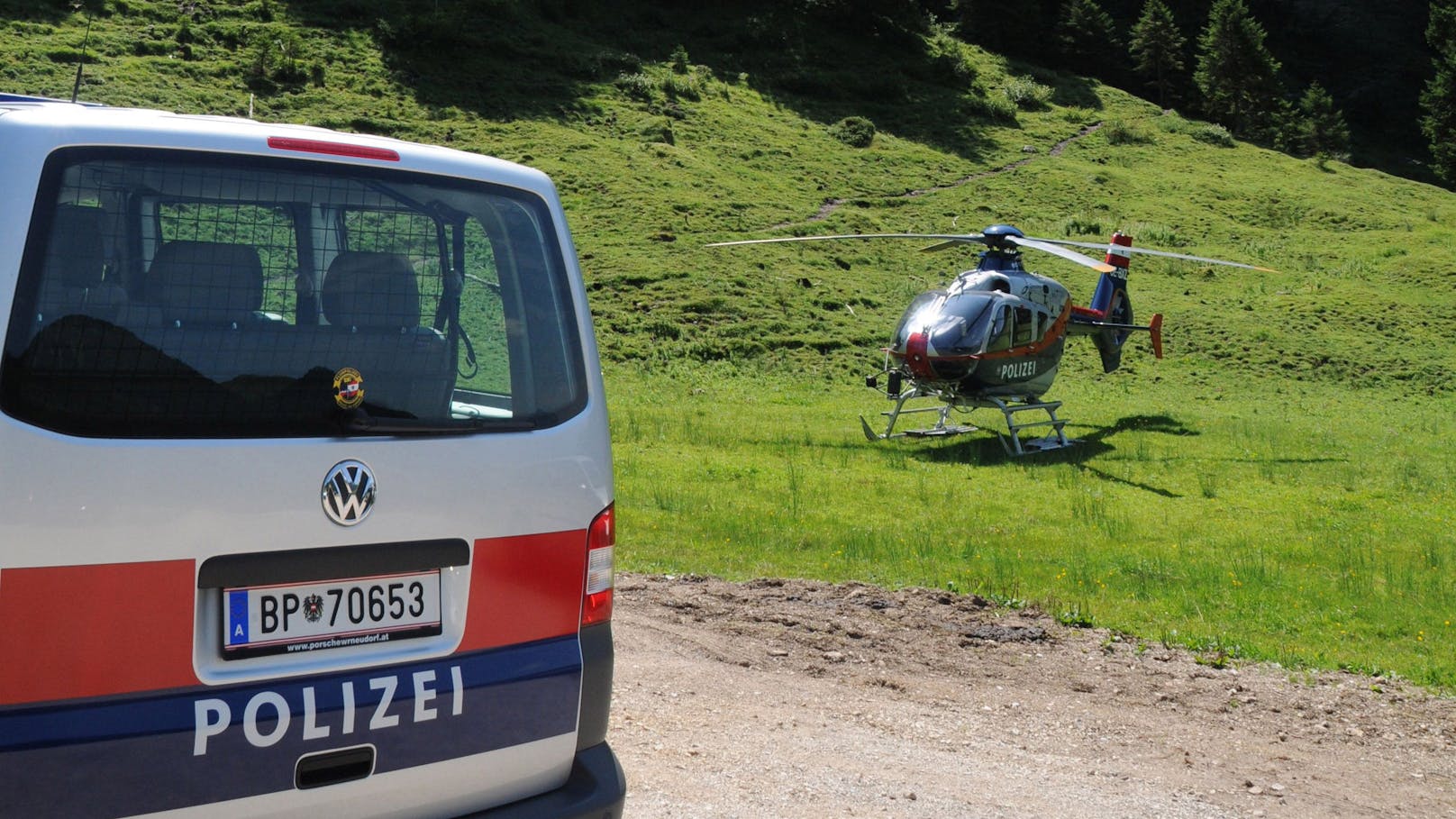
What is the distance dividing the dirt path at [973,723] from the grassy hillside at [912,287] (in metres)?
0.93

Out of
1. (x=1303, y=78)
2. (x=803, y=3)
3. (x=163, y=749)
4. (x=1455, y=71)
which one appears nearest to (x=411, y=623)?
(x=163, y=749)

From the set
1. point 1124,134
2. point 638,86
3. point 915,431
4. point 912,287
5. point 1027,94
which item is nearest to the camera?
point 915,431

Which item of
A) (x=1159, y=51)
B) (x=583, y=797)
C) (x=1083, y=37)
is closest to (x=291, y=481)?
(x=583, y=797)

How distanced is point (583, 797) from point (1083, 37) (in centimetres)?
8388

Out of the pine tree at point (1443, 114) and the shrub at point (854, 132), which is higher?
the pine tree at point (1443, 114)

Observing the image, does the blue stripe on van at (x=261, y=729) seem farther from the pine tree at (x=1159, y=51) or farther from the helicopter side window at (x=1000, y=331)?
the pine tree at (x=1159, y=51)

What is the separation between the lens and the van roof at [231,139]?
2861 millimetres

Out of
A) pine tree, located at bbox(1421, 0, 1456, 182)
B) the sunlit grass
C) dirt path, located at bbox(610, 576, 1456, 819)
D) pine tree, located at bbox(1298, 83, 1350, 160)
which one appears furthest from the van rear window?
pine tree, located at bbox(1421, 0, 1456, 182)

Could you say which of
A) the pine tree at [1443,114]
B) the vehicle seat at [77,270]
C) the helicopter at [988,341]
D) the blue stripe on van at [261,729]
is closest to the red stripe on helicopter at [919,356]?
the helicopter at [988,341]

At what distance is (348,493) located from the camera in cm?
311

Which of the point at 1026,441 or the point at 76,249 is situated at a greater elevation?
the point at 76,249

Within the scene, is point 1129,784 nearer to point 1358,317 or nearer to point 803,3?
point 1358,317

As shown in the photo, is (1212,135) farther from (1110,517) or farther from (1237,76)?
(1110,517)

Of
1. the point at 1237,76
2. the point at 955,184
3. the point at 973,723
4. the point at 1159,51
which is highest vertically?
the point at 1159,51
